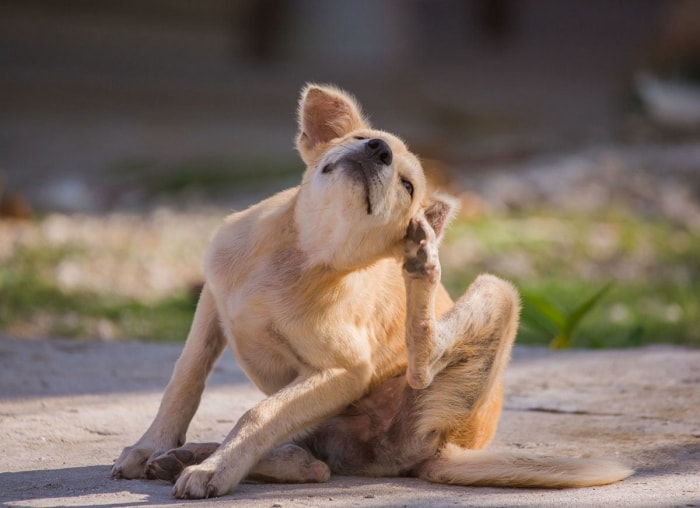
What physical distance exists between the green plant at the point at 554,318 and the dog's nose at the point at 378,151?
234cm

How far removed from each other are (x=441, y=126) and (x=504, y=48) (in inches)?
211

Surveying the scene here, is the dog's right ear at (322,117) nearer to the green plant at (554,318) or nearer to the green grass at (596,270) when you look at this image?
the green plant at (554,318)

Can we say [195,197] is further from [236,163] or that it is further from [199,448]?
[199,448]

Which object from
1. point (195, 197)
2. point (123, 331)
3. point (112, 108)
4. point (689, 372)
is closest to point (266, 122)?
point (112, 108)

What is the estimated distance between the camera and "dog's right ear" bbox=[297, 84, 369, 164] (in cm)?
431

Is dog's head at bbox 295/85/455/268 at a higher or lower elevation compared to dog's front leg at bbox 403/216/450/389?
higher

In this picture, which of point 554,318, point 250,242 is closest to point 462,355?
point 250,242

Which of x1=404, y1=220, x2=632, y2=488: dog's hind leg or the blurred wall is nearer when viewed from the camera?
x1=404, y1=220, x2=632, y2=488: dog's hind leg

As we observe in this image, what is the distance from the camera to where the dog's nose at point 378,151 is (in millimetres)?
3824

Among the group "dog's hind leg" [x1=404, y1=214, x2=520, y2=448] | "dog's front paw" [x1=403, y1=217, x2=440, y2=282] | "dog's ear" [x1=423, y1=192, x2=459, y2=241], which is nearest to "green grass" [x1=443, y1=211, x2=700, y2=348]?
"dog's hind leg" [x1=404, y1=214, x2=520, y2=448]

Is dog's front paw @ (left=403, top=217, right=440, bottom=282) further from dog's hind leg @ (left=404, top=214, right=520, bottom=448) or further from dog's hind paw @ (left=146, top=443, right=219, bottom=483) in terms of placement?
dog's hind paw @ (left=146, top=443, right=219, bottom=483)

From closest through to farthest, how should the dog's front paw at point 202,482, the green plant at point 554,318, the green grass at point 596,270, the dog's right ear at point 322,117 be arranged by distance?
the dog's front paw at point 202,482, the dog's right ear at point 322,117, the green plant at point 554,318, the green grass at point 596,270

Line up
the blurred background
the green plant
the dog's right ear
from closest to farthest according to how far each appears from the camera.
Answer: the dog's right ear → the green plant → the blurred background

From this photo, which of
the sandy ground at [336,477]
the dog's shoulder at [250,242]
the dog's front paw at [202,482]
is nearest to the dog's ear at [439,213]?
the dog's shoulder at [250,242]
